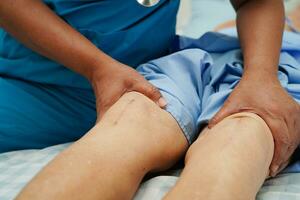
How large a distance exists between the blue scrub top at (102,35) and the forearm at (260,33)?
0.15 m

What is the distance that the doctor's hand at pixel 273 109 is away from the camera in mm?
641

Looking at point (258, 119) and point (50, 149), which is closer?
point (258, 119)

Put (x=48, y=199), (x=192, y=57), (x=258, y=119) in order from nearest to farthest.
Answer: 1. (x=48, y=199)
2. (x=258, y=119)
3. (x=192, y=57)

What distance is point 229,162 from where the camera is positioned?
1.78 feet

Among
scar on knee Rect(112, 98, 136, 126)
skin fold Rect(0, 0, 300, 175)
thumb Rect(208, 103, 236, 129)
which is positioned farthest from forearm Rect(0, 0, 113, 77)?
thumb Rect(208, 103, 236, 129)

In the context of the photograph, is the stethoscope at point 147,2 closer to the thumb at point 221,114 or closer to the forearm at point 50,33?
the forearm at point 50,33

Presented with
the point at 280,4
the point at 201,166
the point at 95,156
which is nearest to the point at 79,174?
the point at 95,156

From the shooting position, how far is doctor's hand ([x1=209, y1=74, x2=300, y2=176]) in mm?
641

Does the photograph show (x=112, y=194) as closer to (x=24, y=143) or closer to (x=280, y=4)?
(x=24, y=143)

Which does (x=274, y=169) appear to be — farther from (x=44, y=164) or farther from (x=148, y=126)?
(x=44, y=164)

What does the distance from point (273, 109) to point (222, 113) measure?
0.07 meters

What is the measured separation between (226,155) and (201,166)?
34 mm

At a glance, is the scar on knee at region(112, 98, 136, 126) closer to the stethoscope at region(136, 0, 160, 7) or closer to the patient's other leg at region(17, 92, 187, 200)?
the patient's other leg at region(17, 92, 187, 200)

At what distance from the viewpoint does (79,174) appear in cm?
55
